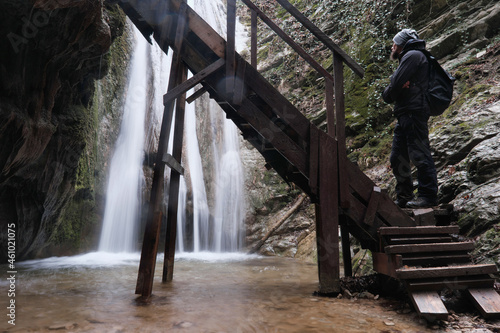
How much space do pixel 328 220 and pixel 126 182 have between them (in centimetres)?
682

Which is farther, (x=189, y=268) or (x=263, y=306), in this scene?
(x=189, y=268)

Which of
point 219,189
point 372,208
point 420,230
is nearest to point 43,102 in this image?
point 372,208

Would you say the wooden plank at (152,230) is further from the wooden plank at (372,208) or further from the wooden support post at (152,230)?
the wooden plank at (372,208)

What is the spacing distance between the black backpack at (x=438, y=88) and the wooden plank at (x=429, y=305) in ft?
6.55

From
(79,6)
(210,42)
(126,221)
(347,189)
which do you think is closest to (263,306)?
(347,189)

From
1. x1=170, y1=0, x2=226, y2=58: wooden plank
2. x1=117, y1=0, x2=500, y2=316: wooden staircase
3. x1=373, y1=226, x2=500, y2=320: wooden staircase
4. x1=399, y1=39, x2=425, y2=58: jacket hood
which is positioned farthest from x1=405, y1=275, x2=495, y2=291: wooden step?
x1=170, y1=0, x2=226, y2=58: wooden plank

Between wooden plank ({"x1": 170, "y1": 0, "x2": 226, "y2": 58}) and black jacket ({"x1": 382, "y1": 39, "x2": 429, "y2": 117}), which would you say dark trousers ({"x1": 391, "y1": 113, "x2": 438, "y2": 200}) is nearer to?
black jacket ({"x1": 382, "y1": 39, "x2": 429, "y2": 117})

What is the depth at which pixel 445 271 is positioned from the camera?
278 centimetres

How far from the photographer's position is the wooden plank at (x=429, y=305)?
97.7 inches

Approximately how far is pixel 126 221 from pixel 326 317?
7133mm

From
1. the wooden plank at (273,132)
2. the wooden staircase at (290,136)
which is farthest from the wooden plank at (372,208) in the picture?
the wooden plank at (273,132)

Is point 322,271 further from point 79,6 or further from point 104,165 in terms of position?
point 104,165

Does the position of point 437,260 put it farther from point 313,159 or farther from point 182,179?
point 182,179

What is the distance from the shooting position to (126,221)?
28.6 ft
